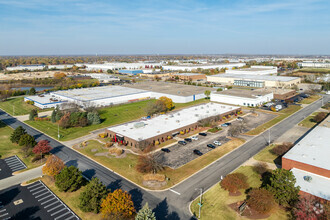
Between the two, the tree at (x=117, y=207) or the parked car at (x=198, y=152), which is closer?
the tree at (x=117, y=207)

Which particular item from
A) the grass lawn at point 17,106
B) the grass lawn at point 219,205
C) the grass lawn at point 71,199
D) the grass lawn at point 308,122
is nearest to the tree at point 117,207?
the grass lawn at point 71,199

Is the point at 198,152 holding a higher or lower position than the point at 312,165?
lower

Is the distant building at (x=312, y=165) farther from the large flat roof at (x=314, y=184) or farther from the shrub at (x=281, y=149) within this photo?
the shrub at (x=281, y=149)

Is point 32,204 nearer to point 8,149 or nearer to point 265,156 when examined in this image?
point 8,149

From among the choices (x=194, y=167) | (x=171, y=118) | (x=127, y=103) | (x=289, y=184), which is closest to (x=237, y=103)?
(x=171, y=118)

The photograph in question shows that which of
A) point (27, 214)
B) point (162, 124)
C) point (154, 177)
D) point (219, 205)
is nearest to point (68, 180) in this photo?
point (27, 214)

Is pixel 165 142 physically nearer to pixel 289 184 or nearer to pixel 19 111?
pixel 289 184
